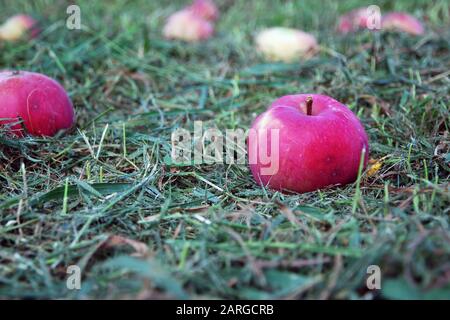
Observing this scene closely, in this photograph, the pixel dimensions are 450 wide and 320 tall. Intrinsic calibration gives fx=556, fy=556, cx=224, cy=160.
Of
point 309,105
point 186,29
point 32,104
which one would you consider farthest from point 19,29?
point 309,105

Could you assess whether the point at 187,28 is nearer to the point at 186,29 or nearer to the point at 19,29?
the point at 186,29

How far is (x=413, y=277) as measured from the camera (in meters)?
1.47

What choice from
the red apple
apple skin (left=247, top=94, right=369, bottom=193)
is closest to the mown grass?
apple skin (left=247, top=94, right=369, bottom=193)

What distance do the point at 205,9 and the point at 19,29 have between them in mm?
1606

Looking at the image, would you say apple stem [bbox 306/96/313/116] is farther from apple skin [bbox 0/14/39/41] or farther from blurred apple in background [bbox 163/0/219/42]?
apple skin [bbox 0/14/39/41]

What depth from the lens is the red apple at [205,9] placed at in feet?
15.9

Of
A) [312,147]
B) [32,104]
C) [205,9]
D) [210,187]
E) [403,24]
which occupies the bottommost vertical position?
[210,187]

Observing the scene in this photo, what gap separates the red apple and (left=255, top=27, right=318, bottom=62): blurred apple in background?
1.01 m

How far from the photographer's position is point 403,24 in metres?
4.02

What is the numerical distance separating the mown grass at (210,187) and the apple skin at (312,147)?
7 centimetres

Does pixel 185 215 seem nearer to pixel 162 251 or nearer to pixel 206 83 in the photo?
pixel 162 251

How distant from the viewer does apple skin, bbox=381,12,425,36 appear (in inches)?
158

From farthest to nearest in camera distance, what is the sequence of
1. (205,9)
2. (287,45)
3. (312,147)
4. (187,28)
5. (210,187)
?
(205,9) → (187,28) → (287,45) → (210,187) → (312,147)

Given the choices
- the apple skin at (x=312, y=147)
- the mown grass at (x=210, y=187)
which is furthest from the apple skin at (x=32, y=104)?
the apple skin at (x=312, y=147)
